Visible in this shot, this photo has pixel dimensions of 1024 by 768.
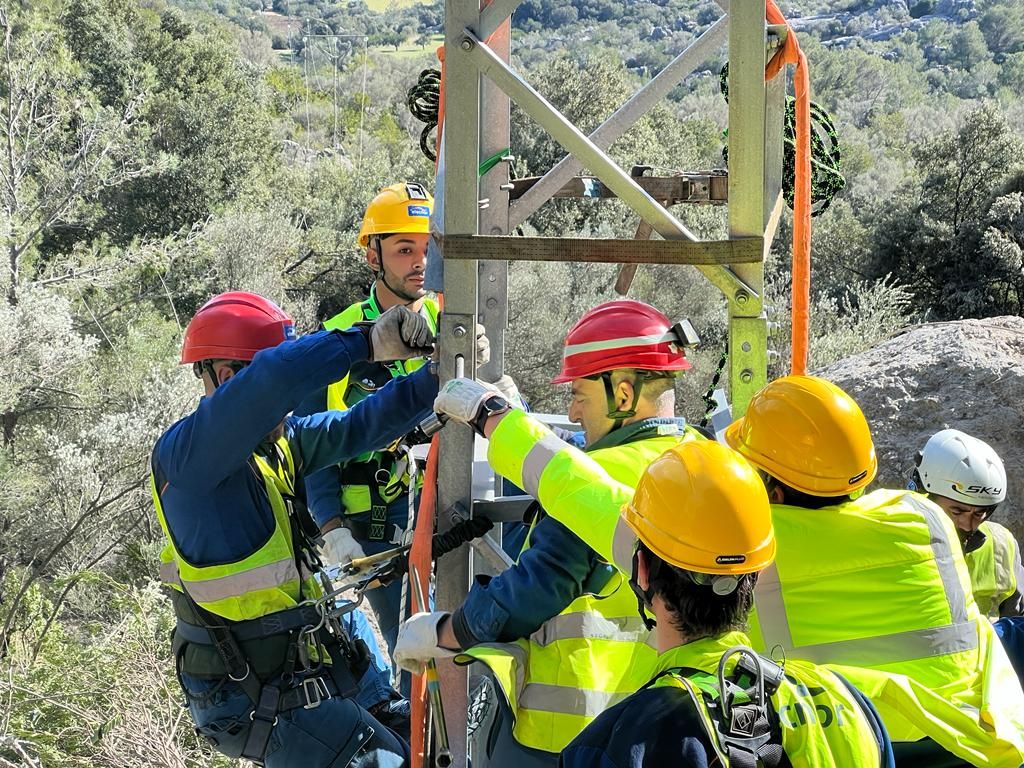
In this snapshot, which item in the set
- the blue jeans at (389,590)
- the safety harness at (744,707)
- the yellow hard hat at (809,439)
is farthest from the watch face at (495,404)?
the blue jeans at (389,590)

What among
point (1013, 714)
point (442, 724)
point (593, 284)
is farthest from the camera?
point (593, 284)

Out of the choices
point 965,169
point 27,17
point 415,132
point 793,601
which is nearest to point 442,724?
point 793,601

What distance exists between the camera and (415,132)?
39.0 metres

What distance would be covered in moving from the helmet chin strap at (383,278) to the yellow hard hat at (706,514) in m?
2.85

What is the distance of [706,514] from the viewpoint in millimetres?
2236

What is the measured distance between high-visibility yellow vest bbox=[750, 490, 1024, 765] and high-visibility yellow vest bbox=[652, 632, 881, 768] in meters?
0.51

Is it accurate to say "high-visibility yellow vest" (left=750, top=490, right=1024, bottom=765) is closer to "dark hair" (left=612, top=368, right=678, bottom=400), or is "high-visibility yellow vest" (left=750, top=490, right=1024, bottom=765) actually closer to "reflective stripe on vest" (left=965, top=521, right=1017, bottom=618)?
"dark hair" (left=612, top=368, right=678, bottom=400)

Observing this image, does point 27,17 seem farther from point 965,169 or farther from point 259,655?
point 259,655

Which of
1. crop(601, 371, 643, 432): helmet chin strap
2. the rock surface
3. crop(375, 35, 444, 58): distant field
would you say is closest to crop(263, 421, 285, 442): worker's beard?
crop(601, 371, 643, 432): helmet chin strap

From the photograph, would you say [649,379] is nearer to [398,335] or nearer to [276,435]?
[398,335]

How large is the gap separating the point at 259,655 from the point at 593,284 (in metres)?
12.2

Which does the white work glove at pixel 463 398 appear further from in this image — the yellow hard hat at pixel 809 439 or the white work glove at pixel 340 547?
the white work glove at pixel 340 547

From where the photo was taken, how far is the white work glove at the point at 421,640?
3025 mm

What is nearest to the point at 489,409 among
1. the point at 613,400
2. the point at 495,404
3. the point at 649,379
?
the point at 495,404
